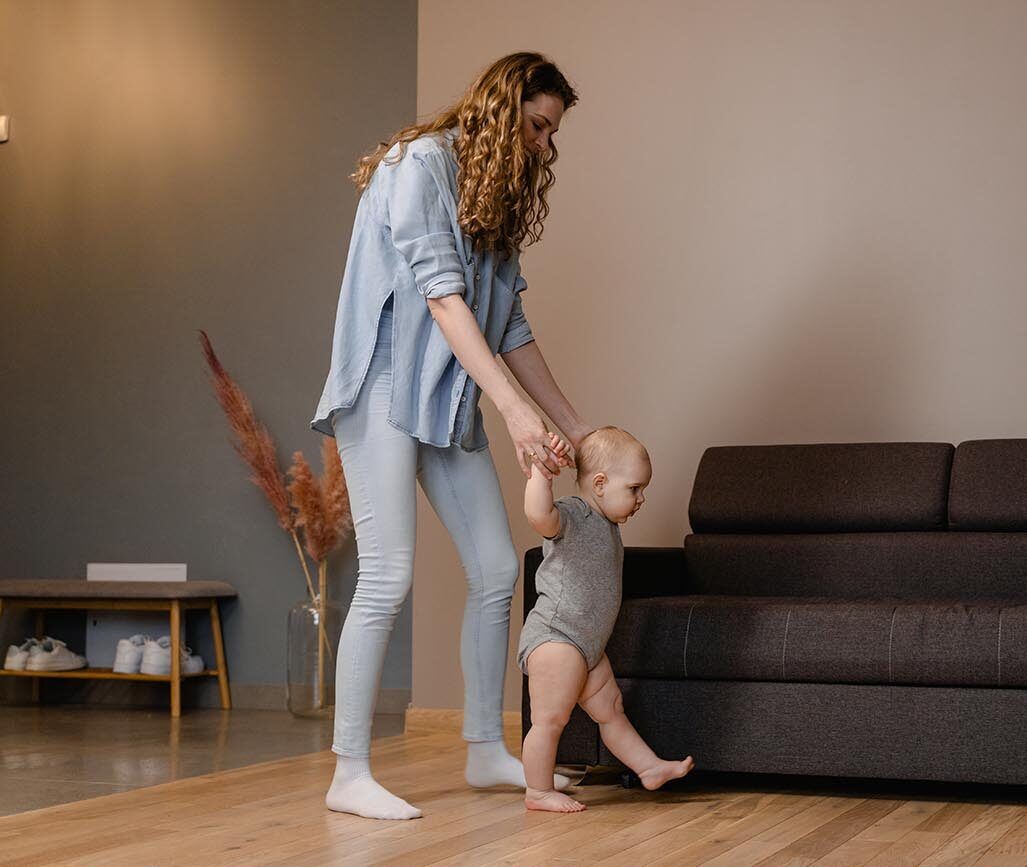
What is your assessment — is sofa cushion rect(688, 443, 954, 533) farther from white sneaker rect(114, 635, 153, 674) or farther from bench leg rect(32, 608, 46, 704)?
bench leg rect(32, 608, 46, 704)

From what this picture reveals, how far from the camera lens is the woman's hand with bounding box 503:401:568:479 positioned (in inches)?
92.7

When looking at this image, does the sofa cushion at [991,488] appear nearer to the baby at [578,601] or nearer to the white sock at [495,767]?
the baby at [578,601]

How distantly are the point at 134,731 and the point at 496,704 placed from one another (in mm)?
1712

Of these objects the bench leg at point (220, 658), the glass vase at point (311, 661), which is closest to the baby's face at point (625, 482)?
the glass vase at point (311, 661)

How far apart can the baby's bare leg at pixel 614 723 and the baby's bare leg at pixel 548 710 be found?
0.10 meters

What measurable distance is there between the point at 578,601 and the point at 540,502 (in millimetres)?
265

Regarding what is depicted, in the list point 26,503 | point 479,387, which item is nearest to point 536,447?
point 479,387

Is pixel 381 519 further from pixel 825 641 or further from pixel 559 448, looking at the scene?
pixel 825 641

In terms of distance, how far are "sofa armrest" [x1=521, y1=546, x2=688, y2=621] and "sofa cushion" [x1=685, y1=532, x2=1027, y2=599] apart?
0.16 feet

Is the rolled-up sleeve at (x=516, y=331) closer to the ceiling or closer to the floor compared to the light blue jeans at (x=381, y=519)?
closer to the ceiling

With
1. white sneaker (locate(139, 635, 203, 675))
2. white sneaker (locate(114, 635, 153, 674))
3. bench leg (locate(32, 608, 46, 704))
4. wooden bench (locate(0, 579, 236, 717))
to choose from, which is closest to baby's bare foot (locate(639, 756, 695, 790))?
wooden bench (locate(0, 579, 236, 717))

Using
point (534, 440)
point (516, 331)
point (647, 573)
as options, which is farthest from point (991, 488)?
point (534, 440)

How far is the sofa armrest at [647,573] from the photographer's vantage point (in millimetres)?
2906

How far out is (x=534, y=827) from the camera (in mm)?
2365
